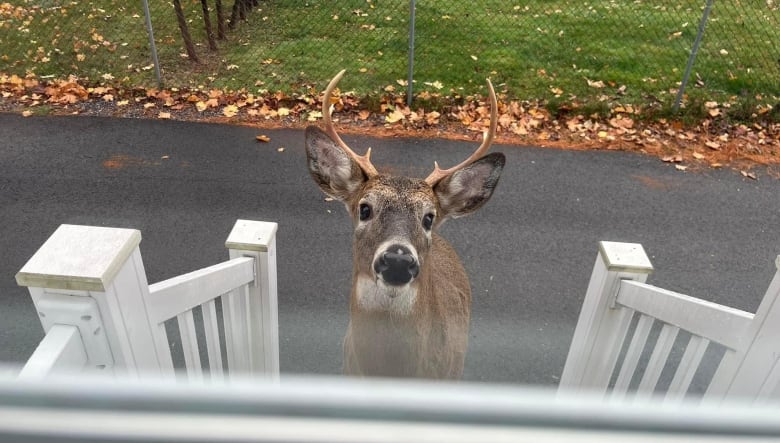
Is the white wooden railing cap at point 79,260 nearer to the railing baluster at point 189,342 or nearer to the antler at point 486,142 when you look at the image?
the railing baluster at point 189,342

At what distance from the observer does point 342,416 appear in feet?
2.25

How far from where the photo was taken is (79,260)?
5.63 ft

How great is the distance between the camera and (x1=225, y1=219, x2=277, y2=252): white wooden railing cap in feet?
10.0

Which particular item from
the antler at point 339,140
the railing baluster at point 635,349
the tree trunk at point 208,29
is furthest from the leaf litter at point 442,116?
the railing baluster at point 635,349

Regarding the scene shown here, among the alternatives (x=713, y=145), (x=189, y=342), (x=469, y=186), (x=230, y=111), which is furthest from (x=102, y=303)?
(x=713, y=145)

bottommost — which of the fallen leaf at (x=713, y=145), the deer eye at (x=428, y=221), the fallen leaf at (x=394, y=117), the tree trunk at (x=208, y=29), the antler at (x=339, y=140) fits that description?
the fallen leaf at (x=394, y=117)

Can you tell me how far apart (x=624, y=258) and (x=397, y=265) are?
A: 46.4 inches

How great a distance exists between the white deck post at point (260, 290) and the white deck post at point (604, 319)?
1660mm

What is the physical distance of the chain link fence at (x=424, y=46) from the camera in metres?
8.95

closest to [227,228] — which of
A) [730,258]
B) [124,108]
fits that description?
[124,108]

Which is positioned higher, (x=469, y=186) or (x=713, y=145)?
(x=469, y=186)

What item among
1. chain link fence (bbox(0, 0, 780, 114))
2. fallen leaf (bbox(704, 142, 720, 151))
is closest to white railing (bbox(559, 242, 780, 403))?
fallen leaf (bbox(704, 142, 720, 151))

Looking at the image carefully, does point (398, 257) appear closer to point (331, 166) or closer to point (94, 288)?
point (331, 166)

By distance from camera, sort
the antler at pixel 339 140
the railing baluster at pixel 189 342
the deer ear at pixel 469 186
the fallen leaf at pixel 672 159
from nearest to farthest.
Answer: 1. the railing baluster at pixel 189 342
2. the deer ear at pixel 469 186
3. the antler at pixel 339 140
4. the fallen leaf at pixel 672 159
